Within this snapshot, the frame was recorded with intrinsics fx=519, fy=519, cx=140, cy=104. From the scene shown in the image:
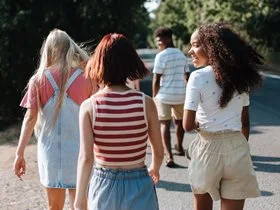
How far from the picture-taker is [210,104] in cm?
341

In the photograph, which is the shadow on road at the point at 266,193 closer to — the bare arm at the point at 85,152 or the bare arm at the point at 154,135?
the bare arm at the point at 154,135

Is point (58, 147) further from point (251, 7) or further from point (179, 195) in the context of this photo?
point (251, 7)

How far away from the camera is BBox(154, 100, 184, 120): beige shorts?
7.48m

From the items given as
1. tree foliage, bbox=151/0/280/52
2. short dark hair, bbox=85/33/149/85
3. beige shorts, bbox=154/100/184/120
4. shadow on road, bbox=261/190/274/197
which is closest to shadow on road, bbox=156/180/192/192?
shadow on road, bbox=261/190/274/197

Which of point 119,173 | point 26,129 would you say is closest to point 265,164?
point 26,129

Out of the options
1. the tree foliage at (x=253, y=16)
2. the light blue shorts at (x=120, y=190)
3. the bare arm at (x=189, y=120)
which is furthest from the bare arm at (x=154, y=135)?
the tree foliage at (x=253, y=16)

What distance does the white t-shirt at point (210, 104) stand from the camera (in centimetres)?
335

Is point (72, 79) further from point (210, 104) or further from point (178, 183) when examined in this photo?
point (178, 183)

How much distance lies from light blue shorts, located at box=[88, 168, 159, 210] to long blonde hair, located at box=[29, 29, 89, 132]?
1131 mm

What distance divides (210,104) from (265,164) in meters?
4.36

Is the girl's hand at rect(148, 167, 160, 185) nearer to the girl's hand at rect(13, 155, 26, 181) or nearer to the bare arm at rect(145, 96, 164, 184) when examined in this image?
the bare arm at rect(145, 96, 164, 184)

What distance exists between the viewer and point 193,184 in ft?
11.5

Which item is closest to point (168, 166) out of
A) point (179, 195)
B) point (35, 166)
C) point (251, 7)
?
point (179, 195)

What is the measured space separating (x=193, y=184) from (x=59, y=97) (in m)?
1.21
